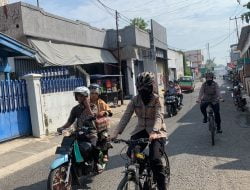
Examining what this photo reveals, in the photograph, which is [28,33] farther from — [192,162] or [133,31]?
[133,31]

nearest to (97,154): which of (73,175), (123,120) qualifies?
(73,175)

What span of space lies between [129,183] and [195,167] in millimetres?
3598

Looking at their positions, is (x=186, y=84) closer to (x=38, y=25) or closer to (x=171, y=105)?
(x=171, y=105)

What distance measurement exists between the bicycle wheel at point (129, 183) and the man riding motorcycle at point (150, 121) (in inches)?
20.4

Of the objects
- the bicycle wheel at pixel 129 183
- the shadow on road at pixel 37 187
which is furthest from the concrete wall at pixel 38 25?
the bicycle wheel at pixel 129 183

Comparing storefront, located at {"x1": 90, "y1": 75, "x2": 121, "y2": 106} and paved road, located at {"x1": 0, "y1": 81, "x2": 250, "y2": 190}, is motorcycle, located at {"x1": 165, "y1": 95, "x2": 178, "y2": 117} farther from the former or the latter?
paved road, located at {"x1": 0, "y1": 81, "x2": 250, "y2": 190}

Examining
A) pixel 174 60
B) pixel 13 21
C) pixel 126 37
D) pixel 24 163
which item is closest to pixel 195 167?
pixel 24 163

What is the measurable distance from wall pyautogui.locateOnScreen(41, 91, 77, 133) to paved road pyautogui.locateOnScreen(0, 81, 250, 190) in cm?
416

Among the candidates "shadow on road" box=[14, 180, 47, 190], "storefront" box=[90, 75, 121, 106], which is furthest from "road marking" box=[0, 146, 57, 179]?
"storefront" box=[90, 75, 121, 106]

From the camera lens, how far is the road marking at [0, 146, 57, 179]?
30.5ft

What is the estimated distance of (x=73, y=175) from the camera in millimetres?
6504

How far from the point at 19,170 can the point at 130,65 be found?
960 inches

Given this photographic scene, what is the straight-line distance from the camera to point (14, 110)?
525 inches

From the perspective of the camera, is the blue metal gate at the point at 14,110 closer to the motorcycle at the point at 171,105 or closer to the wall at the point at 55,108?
the wall at the point at 55,108
